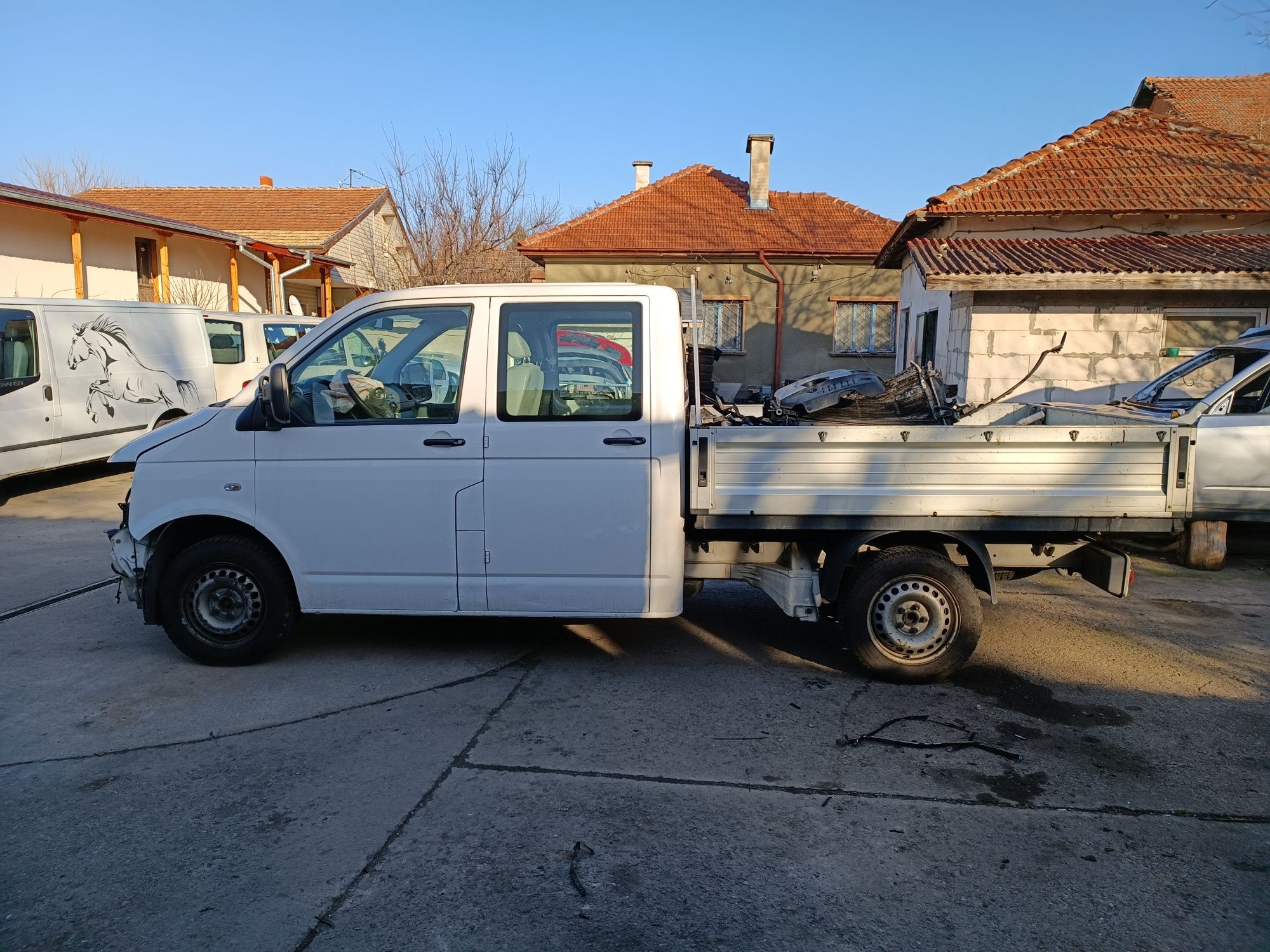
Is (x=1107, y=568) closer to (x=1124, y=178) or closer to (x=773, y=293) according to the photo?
(x=1124, y=178)

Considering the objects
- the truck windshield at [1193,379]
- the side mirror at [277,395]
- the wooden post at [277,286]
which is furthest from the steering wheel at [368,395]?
the wooden post at [277,286]

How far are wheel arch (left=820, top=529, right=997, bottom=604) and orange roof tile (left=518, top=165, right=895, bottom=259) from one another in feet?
65.2

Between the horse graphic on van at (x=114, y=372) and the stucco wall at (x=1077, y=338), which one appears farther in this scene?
the stucco wall at (x=1077, y=338)

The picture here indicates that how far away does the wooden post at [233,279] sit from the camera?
22.4 m

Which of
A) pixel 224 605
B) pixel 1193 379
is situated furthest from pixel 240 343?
pixel 1193 379

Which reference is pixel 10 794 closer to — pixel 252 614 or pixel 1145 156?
pixel 252 614

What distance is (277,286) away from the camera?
23750 millimetres

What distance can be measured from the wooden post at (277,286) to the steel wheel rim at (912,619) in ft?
70.8

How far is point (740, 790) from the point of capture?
398 centimetres

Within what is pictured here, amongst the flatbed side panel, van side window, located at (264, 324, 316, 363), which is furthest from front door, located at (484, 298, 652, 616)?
van side window, located at (264, 324, 316, 363)

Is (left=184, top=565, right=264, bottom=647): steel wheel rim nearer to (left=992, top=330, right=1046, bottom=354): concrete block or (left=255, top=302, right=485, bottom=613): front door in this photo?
(left=255, top=302, right=485, bottom=613): front door

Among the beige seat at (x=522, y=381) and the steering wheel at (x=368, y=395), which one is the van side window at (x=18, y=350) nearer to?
the steering wheel at (x=368, y=395)

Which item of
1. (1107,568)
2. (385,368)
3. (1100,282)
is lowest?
(1107,568)

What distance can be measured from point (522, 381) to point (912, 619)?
2.48m
